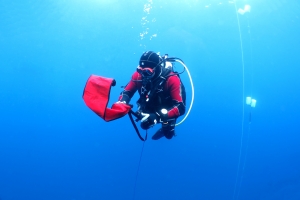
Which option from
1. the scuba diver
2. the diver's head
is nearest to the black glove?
the scuba diver

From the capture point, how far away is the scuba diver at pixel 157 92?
2869 millimetres

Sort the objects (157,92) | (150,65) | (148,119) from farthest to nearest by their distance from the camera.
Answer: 1. (157,92)
2. (150,65)
3. (148,119)

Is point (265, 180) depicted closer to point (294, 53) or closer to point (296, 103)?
point (296, 103)

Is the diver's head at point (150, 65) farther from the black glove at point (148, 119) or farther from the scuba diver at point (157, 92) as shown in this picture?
the black glove at point (148, 119)

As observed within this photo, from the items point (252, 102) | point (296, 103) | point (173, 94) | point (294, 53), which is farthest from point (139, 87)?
point (296, 103)

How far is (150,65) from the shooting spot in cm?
292

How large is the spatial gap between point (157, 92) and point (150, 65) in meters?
0.42

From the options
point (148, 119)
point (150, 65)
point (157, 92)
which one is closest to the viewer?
point (148, 119)

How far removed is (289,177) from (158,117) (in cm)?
921

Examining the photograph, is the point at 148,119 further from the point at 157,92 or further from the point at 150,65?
the point at 150,65

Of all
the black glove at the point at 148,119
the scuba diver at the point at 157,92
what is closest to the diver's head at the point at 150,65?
the scuba diver at the point at 157,92

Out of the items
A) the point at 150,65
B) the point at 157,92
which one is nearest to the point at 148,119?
the point at 157,92

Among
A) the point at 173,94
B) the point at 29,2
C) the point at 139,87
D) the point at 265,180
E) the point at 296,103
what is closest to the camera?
the point at 173,94

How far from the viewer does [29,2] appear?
7348mm
